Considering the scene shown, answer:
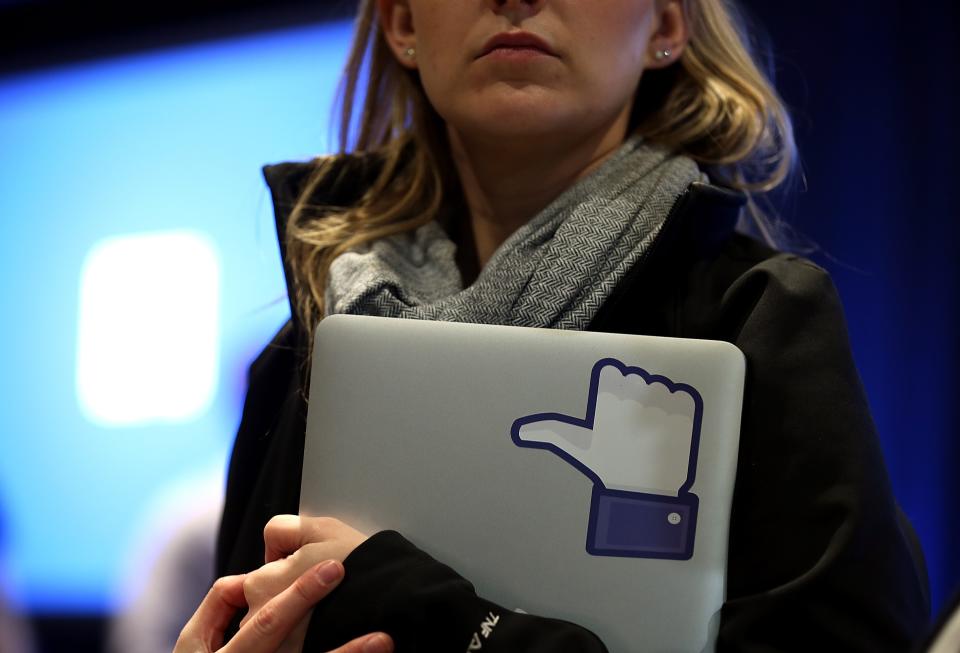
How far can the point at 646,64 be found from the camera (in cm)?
112

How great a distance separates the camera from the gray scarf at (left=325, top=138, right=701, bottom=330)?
0.93 meters

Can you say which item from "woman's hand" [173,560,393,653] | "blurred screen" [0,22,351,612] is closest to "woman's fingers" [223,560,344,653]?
"woman's hand" [173,560,393,653]

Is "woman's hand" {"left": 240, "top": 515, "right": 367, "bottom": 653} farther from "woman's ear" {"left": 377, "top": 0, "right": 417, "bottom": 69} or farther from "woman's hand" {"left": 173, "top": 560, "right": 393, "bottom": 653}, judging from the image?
"woman's ear" {"left": 377, "top": 0, "right": 417, "bottom": 69}

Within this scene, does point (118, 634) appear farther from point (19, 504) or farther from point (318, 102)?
point (318, 102)

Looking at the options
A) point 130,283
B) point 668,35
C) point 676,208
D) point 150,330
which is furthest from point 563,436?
point 130,283

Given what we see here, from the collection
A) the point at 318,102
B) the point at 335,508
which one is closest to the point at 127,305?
the point at 318,102

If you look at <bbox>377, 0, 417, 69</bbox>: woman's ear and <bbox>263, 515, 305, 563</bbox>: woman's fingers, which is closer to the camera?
<bbox>263, 515, 305, 563</bbox>: woman's fingers

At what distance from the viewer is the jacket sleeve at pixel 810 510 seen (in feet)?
2.47

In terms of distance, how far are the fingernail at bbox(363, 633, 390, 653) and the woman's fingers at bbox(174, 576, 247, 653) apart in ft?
0.50

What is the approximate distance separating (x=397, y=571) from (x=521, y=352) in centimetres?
19

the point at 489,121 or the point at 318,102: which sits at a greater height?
the point at 318,102

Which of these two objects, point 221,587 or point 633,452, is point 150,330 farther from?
point 633,452

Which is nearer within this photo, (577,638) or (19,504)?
(577,638)

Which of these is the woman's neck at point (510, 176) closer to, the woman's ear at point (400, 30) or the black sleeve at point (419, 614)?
the woman's ear at point (400, 30)
